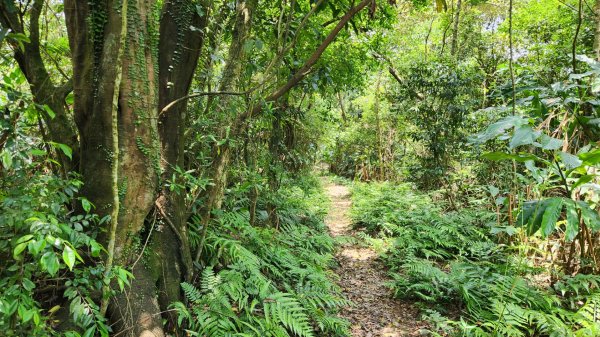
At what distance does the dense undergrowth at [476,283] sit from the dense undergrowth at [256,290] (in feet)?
3.79

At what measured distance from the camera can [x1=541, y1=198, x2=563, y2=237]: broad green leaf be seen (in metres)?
1.92

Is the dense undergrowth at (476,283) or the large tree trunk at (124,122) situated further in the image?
the dense undergrowth at (476,283)

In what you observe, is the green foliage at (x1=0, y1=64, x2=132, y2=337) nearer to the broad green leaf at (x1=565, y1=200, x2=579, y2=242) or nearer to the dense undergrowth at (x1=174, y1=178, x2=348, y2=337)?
the dense undergrowth at (x1=174, y1=178, x2=348, y2=337)

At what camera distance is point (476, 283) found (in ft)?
13.7

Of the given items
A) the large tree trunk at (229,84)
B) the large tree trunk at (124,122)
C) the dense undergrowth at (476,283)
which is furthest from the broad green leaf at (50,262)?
the dense undergrowth at (476,283)

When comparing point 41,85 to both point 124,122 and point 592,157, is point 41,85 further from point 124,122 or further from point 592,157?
point 592,157

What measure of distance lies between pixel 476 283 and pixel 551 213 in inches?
103

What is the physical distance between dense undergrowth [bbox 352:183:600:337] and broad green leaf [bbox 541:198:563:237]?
0.46 metres

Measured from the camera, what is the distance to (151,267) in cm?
260

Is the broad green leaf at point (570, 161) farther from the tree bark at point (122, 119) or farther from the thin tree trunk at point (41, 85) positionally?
the thin tree trunk at point (41, 85)

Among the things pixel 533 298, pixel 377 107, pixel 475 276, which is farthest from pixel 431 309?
pixel 377 107

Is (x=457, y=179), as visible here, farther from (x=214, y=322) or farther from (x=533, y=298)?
(x=214, y=322)

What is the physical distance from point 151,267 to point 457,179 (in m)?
7.72

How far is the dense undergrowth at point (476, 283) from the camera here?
11.1ft
